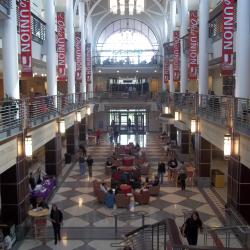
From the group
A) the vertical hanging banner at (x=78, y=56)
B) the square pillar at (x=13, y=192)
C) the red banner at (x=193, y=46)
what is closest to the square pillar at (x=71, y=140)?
the vertical hanging banner at (x=78, y=56)

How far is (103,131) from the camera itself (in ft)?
151

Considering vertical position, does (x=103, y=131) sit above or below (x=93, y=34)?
below

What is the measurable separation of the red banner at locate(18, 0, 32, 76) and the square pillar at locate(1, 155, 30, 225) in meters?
3.52

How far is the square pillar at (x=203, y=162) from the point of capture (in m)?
20.1

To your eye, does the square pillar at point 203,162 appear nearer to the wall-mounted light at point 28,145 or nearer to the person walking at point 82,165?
the person walking at point 82,165

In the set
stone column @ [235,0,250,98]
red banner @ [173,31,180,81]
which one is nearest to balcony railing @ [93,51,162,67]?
red banner @ [173,31,180,81]

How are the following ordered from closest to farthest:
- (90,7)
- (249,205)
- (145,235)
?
(145,235)
(249,205)
(90,7)

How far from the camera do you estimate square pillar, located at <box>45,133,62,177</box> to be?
2061cm

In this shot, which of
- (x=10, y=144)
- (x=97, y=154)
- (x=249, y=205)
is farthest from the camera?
(x=97, y=154)

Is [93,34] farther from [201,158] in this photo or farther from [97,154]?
[201,158]

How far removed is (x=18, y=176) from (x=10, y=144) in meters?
1.70

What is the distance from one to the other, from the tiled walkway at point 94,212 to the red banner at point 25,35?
5837 millimetres

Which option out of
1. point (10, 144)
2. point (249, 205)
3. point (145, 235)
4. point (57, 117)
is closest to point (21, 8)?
point (10, 144)

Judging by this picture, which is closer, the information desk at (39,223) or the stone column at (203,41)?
the information desk at (39,223)
